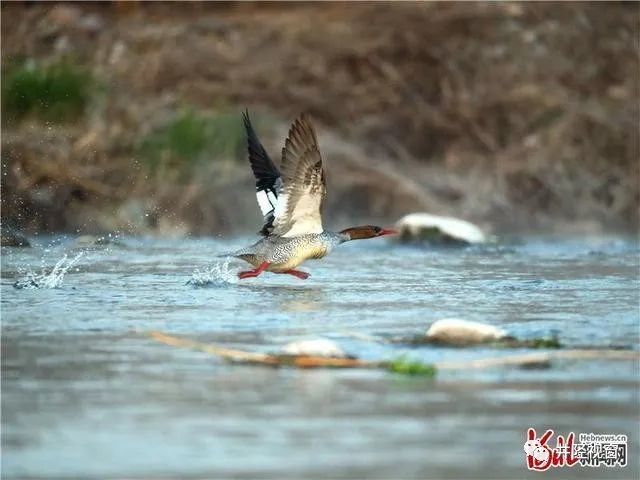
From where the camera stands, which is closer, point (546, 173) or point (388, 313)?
point (388, 313)

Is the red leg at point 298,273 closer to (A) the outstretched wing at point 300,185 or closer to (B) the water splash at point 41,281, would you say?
(A) the outstretched wing at point 300,185

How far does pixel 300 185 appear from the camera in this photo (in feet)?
36.7

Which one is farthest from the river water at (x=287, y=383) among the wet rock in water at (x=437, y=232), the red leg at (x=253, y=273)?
the wet rock in water at (x=437, y=232)

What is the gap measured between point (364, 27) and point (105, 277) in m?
9.16

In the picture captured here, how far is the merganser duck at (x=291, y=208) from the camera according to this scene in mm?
11008

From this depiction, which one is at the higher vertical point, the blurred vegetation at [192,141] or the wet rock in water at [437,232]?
the blurred vegetation at [192,141]

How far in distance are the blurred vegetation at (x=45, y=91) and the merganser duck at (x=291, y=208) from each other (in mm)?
4725

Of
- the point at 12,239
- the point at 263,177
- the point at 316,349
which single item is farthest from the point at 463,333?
the point at 12,239

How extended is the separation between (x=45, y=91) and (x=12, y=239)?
7.57 feet

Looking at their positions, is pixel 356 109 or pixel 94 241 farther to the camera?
pixel 356 109

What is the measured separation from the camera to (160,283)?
11609 mm

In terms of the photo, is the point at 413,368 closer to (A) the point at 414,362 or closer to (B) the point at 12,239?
(A) the point at 414,362

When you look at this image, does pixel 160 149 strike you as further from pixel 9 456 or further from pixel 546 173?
pixel 9 456

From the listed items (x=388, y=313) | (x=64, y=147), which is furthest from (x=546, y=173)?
(x=388, y=313)
